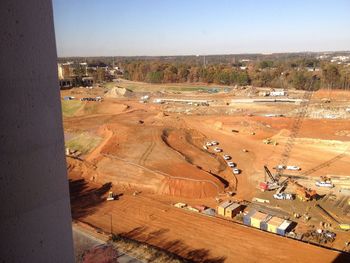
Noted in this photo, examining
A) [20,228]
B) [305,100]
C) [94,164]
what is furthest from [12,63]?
[305,100]

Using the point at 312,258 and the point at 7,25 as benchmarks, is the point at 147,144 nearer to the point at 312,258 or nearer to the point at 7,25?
the point at 312,258

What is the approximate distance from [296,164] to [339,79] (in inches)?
2464

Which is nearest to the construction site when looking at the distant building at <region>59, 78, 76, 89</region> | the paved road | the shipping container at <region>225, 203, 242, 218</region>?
the shipping container at <region>225, 203, 242, 218</region>

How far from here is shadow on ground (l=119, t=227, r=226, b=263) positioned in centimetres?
1997

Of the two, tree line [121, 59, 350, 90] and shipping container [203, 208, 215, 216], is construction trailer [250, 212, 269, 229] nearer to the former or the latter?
shipping container [203, 208, 215, 216]

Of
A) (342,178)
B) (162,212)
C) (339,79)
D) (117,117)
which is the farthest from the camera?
(339,79)

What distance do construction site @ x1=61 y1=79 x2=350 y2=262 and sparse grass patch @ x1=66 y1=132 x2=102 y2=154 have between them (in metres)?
0.15

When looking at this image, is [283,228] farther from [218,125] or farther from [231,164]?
[218,125]

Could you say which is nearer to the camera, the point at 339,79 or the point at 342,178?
the point at 342,178

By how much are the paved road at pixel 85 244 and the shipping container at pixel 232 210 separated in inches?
400

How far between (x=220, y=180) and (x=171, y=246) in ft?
46.6

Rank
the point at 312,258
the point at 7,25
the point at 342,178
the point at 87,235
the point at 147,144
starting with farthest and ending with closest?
the point at 147,144, the point at 342,178, the point at 87,235, the point at 312,258, the point at 7,25

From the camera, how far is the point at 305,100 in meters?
74.5

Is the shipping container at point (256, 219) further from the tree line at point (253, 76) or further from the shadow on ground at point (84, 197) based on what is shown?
the tree line at point (253, 76)
